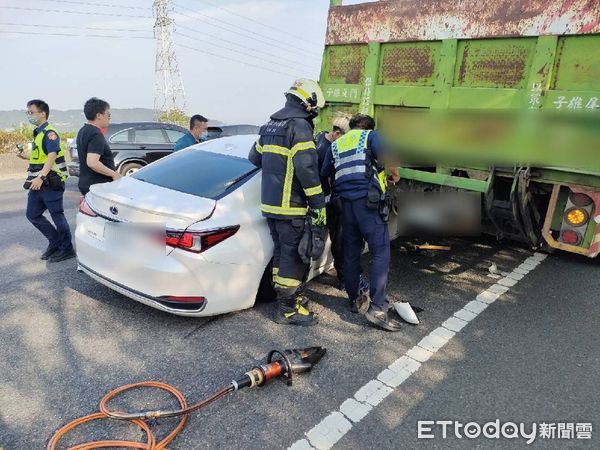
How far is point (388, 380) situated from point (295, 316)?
3.10ft

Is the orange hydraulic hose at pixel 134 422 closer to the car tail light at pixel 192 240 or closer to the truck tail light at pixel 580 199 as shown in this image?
the car tail light at pixel 192 240

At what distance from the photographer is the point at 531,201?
377 cm

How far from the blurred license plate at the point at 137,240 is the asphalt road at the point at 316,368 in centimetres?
61

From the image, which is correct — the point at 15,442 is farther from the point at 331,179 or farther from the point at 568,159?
the point at 568,159

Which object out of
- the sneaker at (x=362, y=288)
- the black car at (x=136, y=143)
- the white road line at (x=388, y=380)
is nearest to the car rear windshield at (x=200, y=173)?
the sneaker at (x=362, y=288)

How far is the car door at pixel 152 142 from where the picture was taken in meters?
Result: 9.76

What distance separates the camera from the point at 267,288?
12.0 ft

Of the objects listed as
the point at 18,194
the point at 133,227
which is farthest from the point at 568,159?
the point at 18,194

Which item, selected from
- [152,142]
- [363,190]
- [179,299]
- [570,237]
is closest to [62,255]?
[179,299]

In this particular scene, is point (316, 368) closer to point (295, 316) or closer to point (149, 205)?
point (295, 316)

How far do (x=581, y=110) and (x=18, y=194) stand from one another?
9.61m

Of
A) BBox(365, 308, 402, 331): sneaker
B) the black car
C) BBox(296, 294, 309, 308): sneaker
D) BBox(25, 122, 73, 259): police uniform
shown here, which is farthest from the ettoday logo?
the black car

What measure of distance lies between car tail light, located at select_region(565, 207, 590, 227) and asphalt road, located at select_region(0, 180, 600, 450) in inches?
30.1

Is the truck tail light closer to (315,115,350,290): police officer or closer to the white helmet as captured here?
(315,115,350,290): police officer
